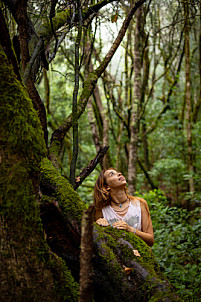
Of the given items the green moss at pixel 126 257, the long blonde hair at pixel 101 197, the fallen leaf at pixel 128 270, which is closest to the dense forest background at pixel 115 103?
the long blonde hair at pixel 101 197

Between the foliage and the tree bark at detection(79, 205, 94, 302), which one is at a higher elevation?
the tree bark at detection(79, 205, 94, 302)

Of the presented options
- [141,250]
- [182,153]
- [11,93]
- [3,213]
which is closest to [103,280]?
[141,250]

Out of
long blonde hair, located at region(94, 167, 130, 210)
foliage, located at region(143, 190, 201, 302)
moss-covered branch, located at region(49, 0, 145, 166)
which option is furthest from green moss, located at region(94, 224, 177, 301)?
foliage, located at region(143, 190, 201, 302)

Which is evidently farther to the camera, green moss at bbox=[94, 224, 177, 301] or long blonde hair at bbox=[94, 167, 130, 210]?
long blonde hair at bbox=[94, 167, 130, 210]

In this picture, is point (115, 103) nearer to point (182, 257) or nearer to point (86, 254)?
point (182, 257)

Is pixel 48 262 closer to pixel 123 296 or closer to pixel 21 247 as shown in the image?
pixel 21 247

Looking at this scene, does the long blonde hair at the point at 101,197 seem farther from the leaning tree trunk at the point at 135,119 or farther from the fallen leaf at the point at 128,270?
the leaning tree trunk at the point at 135,119

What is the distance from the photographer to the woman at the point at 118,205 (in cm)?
272

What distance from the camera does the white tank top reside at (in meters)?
2.71

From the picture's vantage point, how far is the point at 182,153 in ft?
32.2

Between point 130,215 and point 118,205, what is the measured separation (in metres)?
0.19

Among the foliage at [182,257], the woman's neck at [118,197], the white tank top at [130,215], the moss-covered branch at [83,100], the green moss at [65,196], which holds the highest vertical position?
the moss-covered branch at [83,100]

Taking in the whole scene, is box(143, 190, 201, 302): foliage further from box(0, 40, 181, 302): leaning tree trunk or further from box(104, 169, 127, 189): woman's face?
box(0, 40, 181, 302): leaning tree trunk

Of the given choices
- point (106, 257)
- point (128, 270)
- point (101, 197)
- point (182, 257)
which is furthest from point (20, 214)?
point (182, 257)
